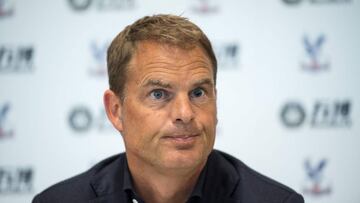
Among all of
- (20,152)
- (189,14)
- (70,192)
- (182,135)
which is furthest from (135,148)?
(20,152)

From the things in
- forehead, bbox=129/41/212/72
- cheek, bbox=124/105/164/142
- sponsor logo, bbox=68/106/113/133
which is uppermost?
forehead, bbox=129/41/212/72

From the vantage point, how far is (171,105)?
166cm

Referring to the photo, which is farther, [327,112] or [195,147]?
[327,112]

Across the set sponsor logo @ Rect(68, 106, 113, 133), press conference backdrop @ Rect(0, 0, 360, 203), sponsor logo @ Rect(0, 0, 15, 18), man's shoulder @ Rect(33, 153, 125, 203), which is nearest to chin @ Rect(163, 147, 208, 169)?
man's shoulder @ Rect(33, 153, 125, 203)

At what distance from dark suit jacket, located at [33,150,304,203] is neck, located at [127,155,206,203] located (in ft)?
0.22

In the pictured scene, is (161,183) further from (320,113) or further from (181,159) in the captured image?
(320,113)

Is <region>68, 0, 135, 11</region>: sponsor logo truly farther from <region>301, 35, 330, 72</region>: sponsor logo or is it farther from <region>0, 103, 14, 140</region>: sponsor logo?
<region>301, 35, 330, 72</region>: sponsor logo

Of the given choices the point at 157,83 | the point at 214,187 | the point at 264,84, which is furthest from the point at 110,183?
the point at 264,84

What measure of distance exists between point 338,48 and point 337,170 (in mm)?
715

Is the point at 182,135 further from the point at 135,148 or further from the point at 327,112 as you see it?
the point at 327,112

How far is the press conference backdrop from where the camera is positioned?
285cm

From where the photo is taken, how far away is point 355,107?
284 cm

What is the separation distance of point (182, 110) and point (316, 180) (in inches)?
60.1

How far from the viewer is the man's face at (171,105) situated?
165 centimetres
